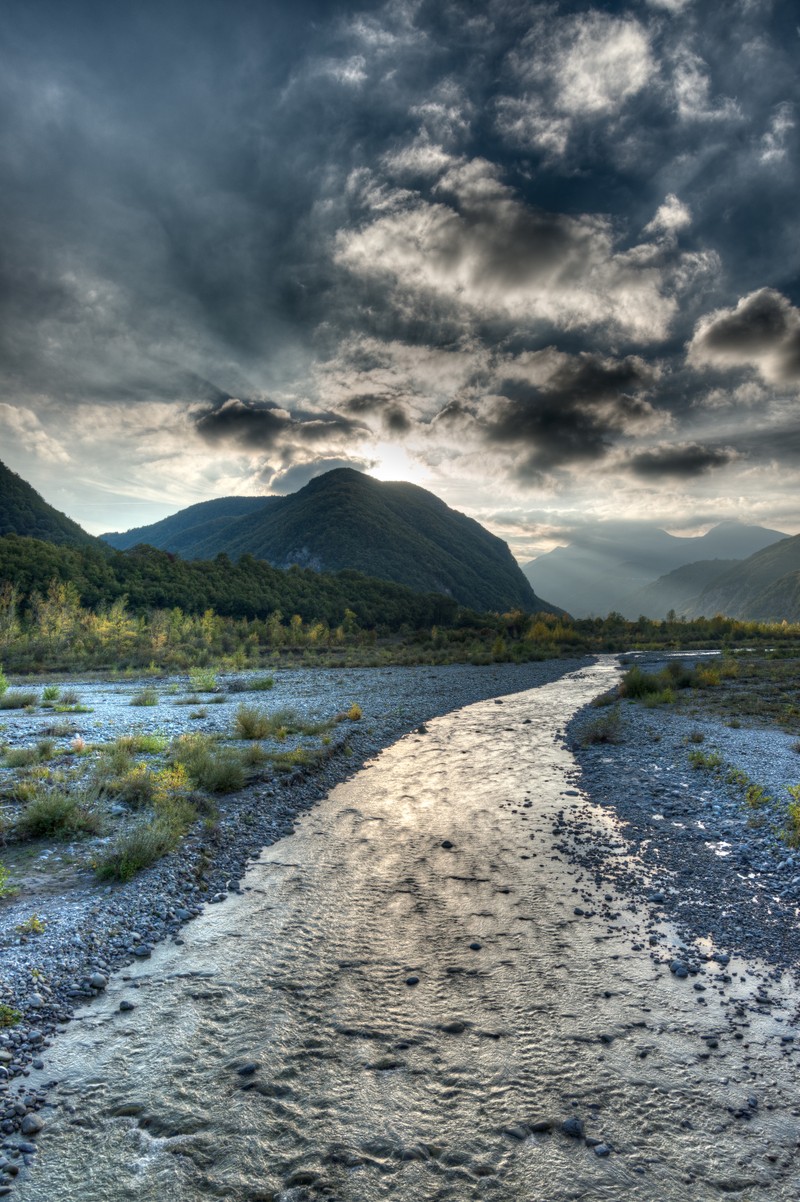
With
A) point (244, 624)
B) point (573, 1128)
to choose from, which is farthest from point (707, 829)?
point (244, 624)

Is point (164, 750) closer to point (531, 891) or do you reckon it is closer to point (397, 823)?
point (397, 823)

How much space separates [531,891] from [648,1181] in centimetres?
536

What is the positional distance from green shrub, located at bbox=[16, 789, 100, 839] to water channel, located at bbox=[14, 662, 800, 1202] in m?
4.04

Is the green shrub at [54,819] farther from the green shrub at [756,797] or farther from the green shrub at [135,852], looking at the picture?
the green shrub at [756,797]

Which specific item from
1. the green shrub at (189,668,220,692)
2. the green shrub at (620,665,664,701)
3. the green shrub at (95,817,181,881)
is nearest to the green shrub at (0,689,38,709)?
the green shrub at (189,668,220,692)

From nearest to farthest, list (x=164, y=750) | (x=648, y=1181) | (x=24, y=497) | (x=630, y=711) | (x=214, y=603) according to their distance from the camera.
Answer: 1. (x=648, y=1181)
2. (x=164, y=750)
3. (x=630, y=711)
4. (x=214, y=603)
5. (x=24, y=497)

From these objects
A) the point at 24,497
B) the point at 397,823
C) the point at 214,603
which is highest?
the point at 24,497

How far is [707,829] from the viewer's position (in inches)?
514

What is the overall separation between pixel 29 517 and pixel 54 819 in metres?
127

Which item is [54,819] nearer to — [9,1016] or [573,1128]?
[9,1016]

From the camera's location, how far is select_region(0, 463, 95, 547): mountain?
111 meters

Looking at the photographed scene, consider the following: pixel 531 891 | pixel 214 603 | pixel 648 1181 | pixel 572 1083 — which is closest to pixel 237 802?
pixel 531 891

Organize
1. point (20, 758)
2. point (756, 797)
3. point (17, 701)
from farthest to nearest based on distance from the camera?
point (17, 701)
point (20, 758)
point (756, 797)

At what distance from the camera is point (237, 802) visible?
47.2 ft
